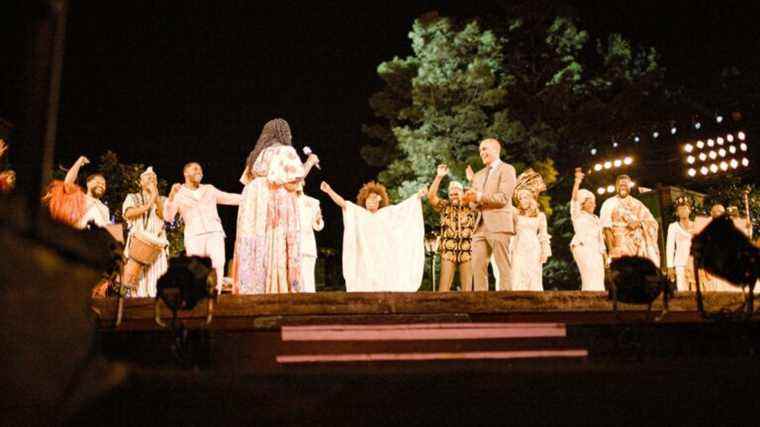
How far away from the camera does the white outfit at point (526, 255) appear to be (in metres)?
11.5

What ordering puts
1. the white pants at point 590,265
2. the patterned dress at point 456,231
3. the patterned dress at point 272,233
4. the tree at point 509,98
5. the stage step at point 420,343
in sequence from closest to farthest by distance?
1. the stage step at point 420,343
2. the patterned dress at point 272,233
3. the patterned dress at point 456,231
4. the white pants at point 590,265
5. the tree at point 509,98

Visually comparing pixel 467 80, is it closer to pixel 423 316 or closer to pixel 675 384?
pixel 423 316

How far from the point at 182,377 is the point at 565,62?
25.7m

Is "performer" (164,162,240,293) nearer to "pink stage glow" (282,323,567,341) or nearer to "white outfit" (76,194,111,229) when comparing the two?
"white outfit" (76,194,111,229)

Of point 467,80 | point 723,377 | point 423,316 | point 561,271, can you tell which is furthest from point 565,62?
point 723,377

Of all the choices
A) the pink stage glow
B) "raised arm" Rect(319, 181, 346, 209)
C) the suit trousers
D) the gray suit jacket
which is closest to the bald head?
the gray suit jacket

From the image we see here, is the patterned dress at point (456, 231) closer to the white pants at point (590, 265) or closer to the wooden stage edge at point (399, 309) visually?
the white pants at point (590, 265)

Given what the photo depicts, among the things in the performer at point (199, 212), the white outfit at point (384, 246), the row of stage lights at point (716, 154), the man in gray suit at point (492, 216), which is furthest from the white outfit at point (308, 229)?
the row of stage lights at point (716, 154)

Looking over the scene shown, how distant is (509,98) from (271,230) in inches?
719

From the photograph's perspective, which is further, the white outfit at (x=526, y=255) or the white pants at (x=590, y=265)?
the white pants at (x=590, y=265)

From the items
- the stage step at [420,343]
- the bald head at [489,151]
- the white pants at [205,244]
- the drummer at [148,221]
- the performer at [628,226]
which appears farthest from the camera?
the performer at [628,226]

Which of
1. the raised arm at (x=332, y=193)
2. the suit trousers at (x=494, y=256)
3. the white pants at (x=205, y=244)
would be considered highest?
the raised arm at (x=332, y=193)

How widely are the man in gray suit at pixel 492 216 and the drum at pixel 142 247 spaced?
15.6 feet

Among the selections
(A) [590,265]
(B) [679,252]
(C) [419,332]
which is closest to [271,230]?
(C) [419,332]
